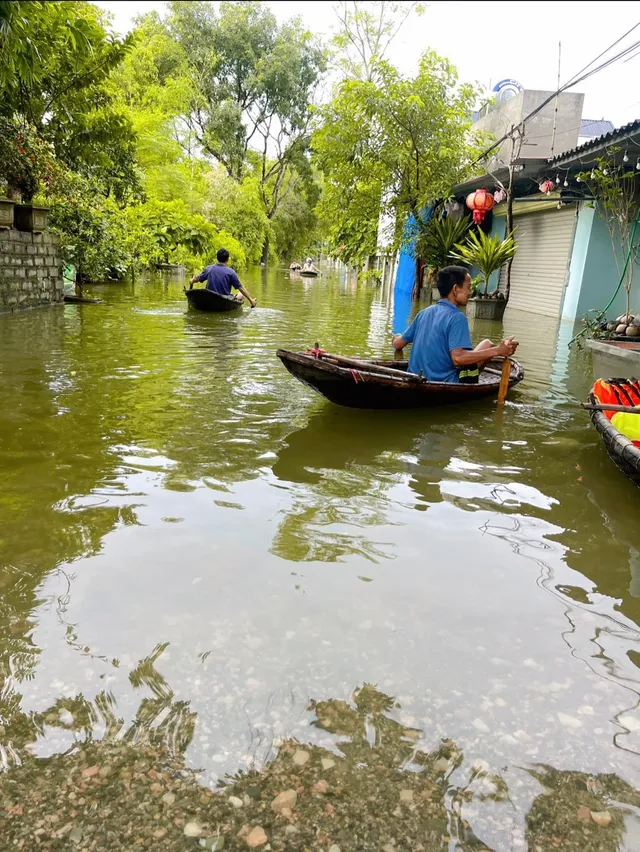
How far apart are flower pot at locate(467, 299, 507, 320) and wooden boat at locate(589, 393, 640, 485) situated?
11132mm

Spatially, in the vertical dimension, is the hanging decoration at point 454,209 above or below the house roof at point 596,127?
below

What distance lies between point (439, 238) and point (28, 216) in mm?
11094

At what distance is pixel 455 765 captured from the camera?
6.77 feet

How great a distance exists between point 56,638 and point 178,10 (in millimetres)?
35411

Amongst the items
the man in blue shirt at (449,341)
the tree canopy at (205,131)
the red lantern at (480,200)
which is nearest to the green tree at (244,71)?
the tree canopy at (205,131)

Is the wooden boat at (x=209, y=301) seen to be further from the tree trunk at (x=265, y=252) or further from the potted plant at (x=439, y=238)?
the tree trunk at (x=265, y=252)

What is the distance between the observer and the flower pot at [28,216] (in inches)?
467

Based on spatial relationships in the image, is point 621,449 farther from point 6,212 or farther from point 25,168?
point 25,168

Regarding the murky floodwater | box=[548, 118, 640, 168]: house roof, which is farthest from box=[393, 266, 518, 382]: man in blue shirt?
box=[548, 118, 640, 168]: house roof

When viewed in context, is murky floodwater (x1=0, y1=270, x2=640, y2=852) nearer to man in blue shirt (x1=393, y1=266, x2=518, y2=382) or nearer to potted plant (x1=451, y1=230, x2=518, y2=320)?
man in blue shirt (x1=393, y1=266, x2=518, y2=382)

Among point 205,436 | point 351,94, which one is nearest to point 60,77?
point 351,94

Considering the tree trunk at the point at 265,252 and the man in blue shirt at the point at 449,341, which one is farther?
the tree trunk at the point at 265,252

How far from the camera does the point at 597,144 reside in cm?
1063

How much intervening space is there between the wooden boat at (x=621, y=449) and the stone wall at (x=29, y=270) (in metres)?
10.6
